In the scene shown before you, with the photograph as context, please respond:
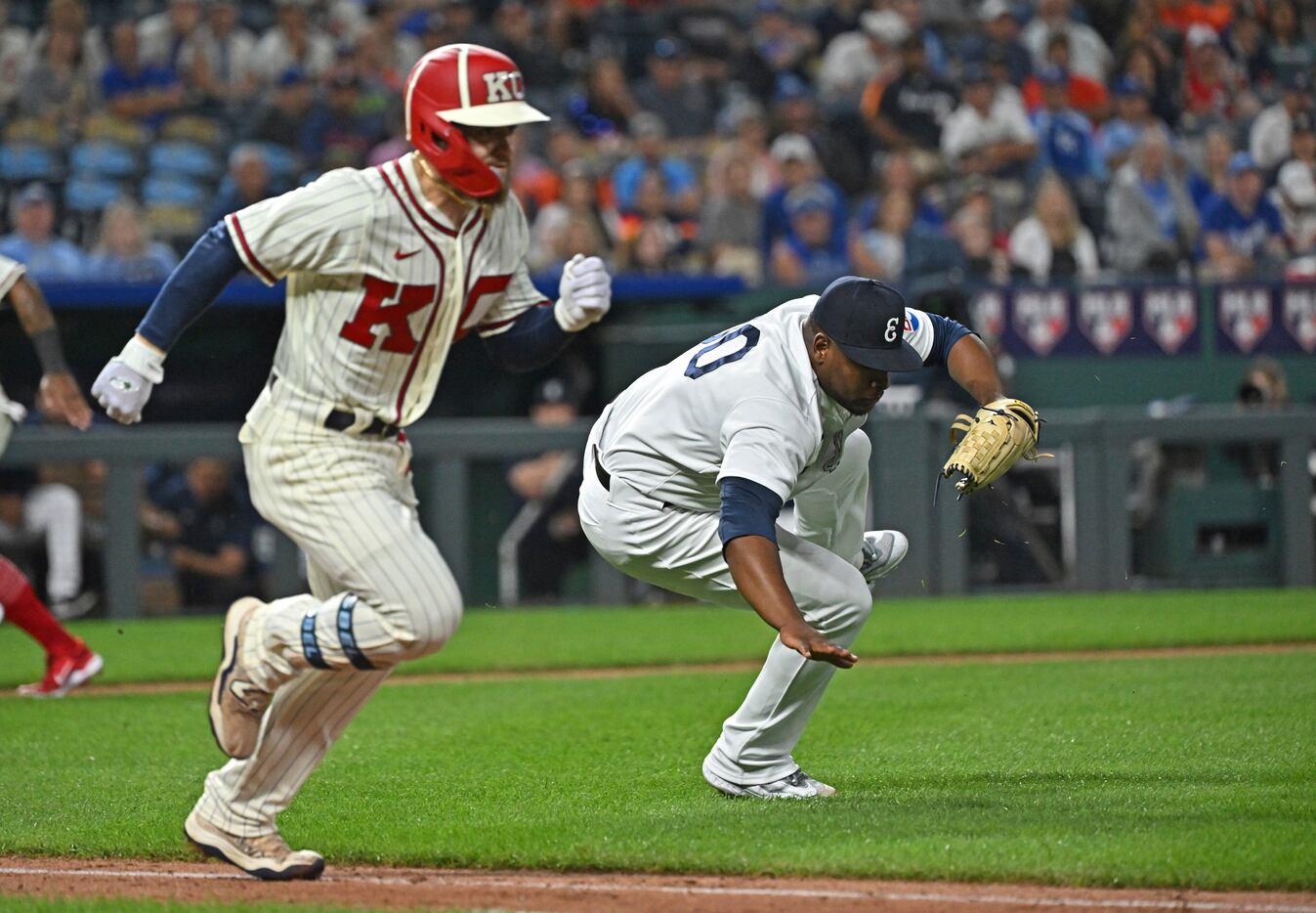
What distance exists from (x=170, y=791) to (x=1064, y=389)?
25.5 ft

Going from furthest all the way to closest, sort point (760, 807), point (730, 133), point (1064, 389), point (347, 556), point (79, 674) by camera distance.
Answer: point (730, 133)
point (1064, 389)
point (79, 674)
point (760, 807)
point (347, 556)

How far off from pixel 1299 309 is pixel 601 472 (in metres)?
8.14

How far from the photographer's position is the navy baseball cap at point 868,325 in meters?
4.64

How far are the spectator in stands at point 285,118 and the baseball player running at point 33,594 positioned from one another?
620 cm

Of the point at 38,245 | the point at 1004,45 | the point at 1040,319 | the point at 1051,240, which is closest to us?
the point at 1040,319

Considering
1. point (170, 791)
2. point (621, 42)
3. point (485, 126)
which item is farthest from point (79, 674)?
point (621, 42)

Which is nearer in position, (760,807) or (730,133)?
(760,807)

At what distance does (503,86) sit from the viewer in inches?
174

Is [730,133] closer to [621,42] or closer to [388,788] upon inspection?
[621,42]

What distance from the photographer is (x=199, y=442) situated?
1115 centimetres

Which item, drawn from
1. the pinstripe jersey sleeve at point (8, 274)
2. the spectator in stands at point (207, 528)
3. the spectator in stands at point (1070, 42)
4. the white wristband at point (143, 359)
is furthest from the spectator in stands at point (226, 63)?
the white wristband at point (143, 359)

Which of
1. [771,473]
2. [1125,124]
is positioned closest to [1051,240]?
[1125,124]

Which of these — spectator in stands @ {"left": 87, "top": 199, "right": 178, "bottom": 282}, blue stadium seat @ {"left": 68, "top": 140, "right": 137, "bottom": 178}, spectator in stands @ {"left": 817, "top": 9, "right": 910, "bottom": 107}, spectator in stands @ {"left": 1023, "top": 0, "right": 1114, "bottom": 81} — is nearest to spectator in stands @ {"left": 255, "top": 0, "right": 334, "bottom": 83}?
blue stadium seat @ {"left": 68, "top": 140, "right": 137, "bottom": 178}

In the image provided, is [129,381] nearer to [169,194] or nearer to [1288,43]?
[169,194]
